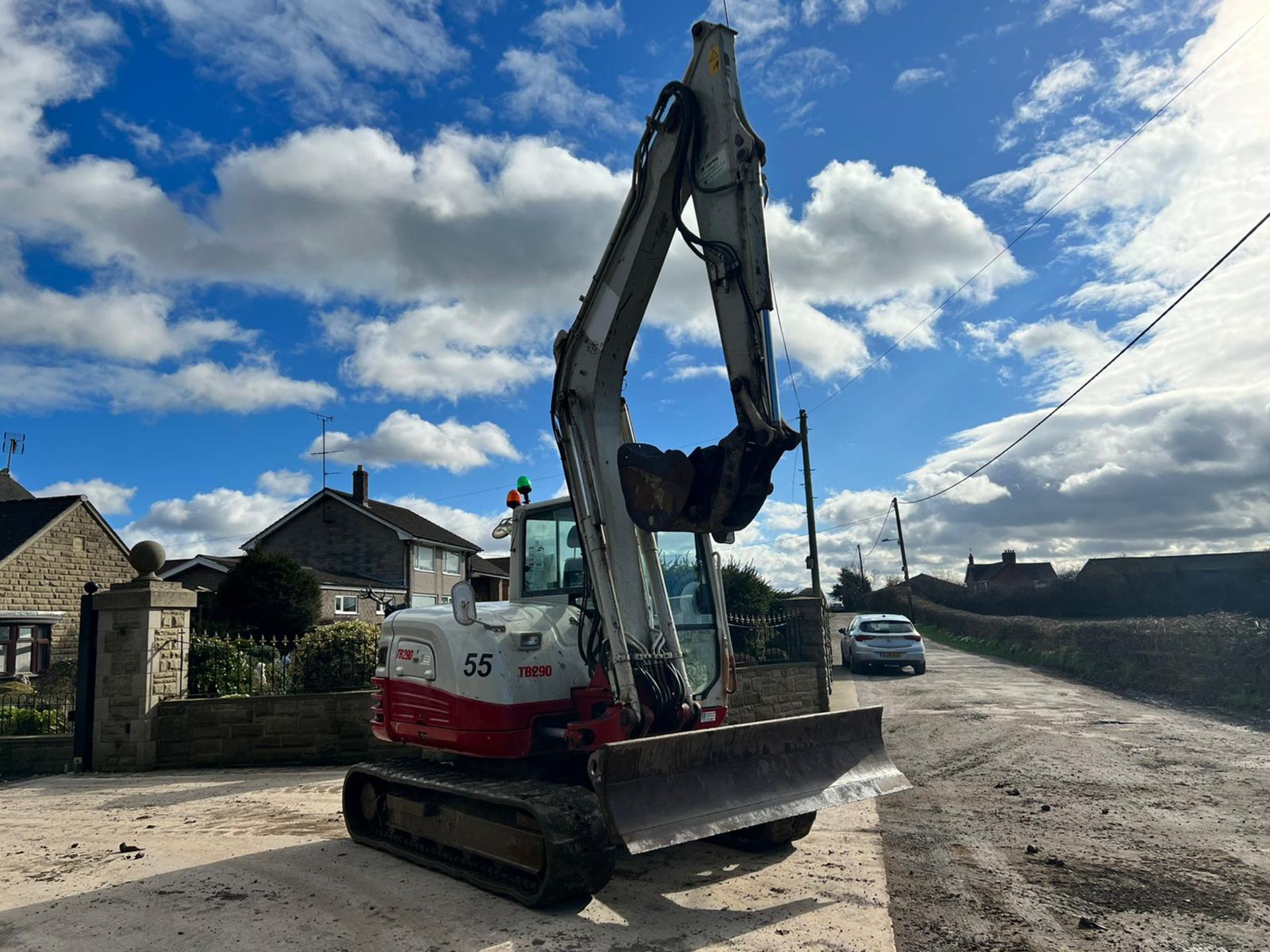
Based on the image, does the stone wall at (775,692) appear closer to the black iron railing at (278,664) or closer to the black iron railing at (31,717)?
the black iron railing at (278,664)

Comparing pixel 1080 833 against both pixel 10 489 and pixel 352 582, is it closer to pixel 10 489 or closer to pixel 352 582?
pixel 352 582

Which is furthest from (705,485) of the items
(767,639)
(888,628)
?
(888,628)

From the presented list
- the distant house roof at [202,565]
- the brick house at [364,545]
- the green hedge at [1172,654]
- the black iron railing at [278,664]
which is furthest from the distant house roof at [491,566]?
the black iron railing at [278,664]

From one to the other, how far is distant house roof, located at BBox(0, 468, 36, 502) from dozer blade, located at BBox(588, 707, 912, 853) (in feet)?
127

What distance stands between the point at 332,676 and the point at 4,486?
1298 inches

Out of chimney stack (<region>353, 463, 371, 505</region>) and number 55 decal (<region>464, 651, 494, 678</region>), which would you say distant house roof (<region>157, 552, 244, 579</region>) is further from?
number 55 decal (<region>464, 651, 494, 678</region>)

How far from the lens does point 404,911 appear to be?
499cm

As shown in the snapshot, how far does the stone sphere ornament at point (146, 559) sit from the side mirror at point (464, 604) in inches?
265

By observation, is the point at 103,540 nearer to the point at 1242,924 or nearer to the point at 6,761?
the point at 6,761

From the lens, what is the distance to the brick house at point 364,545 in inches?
1387

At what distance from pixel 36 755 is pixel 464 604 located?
8061 millimetres

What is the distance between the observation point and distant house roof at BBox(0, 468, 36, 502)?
35.2 meters

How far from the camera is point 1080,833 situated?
6.42 m

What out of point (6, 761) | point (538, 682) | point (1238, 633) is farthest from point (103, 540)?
point (1238, 633)
